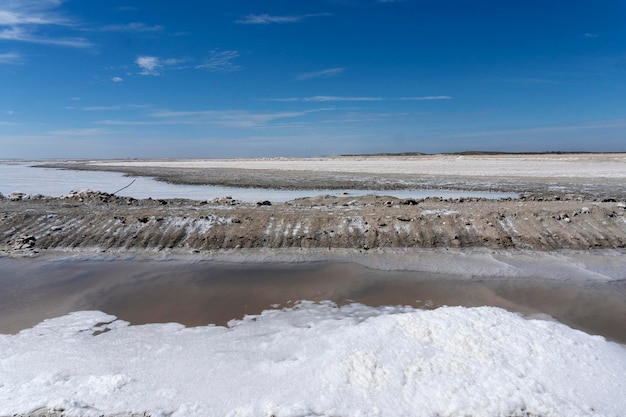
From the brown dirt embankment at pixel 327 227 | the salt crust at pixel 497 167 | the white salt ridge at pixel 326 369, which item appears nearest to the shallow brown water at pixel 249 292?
the white salt ridge at pixel 326 369

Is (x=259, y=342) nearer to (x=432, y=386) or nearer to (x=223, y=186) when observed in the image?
(x=432, y=386)

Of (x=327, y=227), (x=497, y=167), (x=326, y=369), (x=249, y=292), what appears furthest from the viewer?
(x=497, y=167)

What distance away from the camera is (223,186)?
2708 centimetres

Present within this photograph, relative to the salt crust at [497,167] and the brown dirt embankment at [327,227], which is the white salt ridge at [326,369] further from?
the salt crust at [497,167]

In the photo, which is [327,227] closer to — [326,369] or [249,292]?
[249,292]

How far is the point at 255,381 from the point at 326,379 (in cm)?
83

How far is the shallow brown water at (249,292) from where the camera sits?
22.6ft

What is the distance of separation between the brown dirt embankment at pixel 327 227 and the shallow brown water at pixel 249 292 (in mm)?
1530

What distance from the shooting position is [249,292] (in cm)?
805


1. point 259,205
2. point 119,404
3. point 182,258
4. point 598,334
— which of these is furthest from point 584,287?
point 259,205

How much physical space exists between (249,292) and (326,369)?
3.60m

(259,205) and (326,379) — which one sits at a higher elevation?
(259,205)

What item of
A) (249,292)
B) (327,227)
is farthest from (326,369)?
(327,227)

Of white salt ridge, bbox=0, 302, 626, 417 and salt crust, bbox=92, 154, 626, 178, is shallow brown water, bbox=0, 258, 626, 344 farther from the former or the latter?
salt crust, bbox=92, 154, 626, 178
